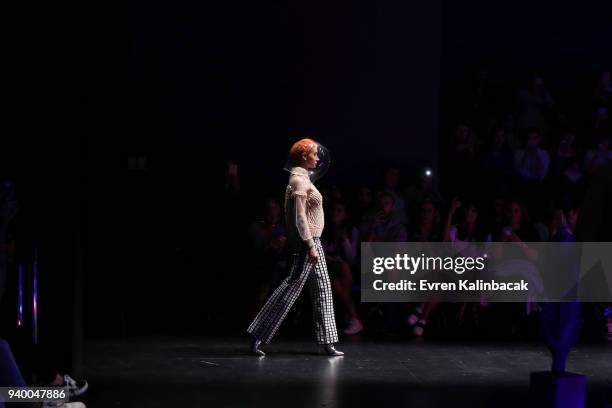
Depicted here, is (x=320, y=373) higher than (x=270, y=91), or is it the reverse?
(x=270, y=91)

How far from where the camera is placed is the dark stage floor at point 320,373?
498cm

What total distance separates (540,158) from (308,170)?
3.87 m

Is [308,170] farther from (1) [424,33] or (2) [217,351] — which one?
(1) [424,33]

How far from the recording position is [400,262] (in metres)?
8.12

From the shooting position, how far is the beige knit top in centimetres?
623

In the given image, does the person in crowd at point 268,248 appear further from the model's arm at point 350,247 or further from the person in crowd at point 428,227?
the person in crowd at point 428,227

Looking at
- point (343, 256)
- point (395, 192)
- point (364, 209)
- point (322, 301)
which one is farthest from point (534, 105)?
point (322, 301)

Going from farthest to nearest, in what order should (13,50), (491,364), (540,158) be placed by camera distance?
(540,158) → (13,50) → (491,364)

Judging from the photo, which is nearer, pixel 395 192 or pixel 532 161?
pixel 395 192

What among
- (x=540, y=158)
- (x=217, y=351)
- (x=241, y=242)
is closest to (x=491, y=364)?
(x=217, y=351)

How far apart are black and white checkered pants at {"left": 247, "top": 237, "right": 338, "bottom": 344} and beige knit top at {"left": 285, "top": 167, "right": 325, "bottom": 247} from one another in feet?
0.34

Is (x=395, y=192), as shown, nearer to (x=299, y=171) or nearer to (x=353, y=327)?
(x=353, y=327)

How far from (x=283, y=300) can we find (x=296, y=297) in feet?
0.32

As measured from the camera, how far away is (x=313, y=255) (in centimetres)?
625
